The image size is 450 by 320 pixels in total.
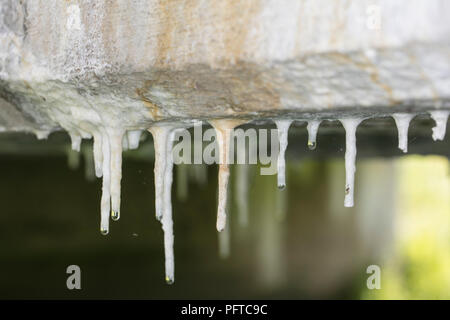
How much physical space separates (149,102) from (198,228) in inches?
179

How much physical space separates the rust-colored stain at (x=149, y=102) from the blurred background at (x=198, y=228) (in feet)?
3.33

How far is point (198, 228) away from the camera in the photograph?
5.93 m

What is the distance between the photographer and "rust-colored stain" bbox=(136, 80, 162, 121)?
1380 mm

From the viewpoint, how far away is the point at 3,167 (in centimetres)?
479

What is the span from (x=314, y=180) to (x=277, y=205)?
3.17 ft

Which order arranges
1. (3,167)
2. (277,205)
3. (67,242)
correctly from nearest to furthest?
(3,167), (67,242), (277,205)

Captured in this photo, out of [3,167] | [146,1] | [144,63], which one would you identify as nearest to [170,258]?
[144,63]

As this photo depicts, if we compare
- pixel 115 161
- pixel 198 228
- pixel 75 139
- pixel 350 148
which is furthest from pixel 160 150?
pixel 198 228

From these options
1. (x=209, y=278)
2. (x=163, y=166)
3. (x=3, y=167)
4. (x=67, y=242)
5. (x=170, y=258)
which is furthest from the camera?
(x=209, y=278)

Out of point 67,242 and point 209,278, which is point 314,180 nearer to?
point 209,278

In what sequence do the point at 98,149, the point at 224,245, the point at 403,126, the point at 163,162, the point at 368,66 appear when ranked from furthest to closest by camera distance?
the point at 224,245
the point at 98,149
the point at 163,162
the point at 403,126
the point at 368,66

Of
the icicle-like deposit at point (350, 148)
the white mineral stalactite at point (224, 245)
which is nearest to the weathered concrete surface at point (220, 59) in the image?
the icicle-like deposit at point (350, 148)

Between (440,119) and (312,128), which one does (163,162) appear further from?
(440,119)

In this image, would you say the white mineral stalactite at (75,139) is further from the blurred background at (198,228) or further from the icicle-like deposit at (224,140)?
the blurred background at (198,228)
